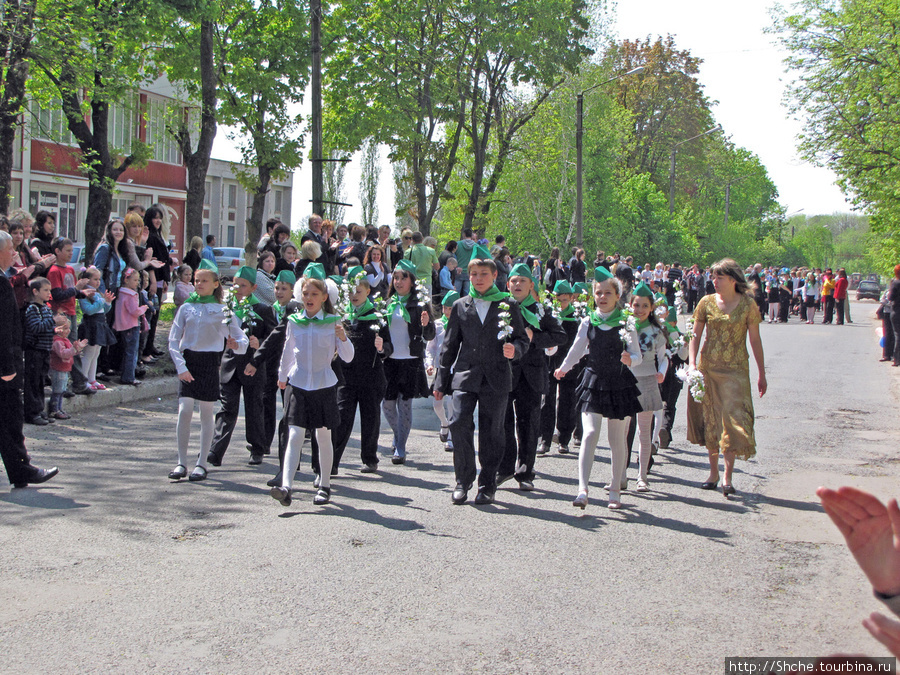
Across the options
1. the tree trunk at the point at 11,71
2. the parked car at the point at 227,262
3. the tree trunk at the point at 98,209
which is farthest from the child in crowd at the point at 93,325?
the parked car at the point at 227,262

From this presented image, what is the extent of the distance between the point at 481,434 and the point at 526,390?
2.59 ft

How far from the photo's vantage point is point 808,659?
434cm

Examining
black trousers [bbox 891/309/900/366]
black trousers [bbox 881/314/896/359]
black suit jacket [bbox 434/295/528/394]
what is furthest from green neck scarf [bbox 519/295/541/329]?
black trousers [bbox 881/314/896/359]

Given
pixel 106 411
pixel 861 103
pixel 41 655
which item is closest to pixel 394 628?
pixel 41 655

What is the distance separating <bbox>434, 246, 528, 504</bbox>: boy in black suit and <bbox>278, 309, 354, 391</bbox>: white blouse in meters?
0.92

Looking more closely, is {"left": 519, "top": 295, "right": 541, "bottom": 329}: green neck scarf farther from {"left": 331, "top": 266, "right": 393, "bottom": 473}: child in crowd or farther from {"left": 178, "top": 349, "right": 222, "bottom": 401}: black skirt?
{"left": 178, "top": 349, "right": 222, "bottom": 401}: black skirt

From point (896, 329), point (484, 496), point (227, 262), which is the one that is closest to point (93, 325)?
point (484, 496)

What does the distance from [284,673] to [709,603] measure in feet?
7.77

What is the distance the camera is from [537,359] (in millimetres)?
8281

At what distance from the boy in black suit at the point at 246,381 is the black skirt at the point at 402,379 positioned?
1194mm

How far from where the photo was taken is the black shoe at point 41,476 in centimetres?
755

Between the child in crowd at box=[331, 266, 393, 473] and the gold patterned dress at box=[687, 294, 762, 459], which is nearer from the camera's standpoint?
the gold patterned dress at box=[687, 294, 762, 459]

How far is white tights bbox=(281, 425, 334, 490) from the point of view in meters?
7.16

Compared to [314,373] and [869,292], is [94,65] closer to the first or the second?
[314,373]
